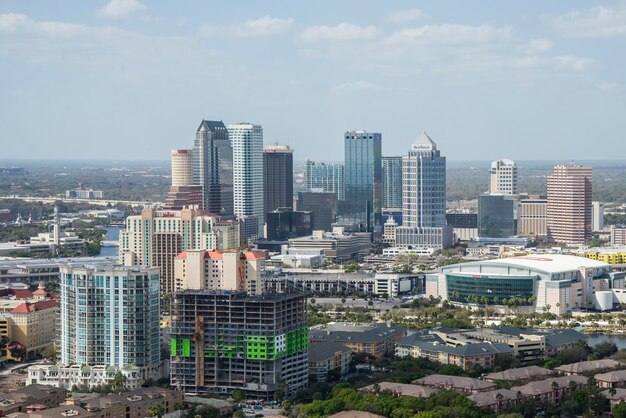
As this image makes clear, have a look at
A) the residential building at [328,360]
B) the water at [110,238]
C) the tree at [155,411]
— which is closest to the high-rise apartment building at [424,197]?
the water at [110,238]

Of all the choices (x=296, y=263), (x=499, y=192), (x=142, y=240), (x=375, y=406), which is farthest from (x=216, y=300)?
(x=499, y=192)

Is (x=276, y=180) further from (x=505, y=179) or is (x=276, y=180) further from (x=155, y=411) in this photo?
(x=155, y=411)

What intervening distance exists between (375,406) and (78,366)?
587 cm

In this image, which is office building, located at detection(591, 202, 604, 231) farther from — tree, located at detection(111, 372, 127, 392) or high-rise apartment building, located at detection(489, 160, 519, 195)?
tree, located at detection(111, 372, 127, 392)

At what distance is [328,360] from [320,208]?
29085mm

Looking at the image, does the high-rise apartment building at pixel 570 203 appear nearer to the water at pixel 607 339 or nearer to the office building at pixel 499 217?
the office building at pixel 499 217

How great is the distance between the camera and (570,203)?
48.6 metres

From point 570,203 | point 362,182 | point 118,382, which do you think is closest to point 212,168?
point 362,182

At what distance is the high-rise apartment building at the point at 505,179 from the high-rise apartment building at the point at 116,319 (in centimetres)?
3151

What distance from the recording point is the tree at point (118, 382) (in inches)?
876

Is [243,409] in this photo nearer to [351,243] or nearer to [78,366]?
[78,366]

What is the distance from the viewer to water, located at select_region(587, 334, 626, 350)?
2744 centimetres

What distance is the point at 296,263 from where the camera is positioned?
43.1 metres

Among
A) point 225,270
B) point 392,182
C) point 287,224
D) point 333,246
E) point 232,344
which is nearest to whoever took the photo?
point 232,344
